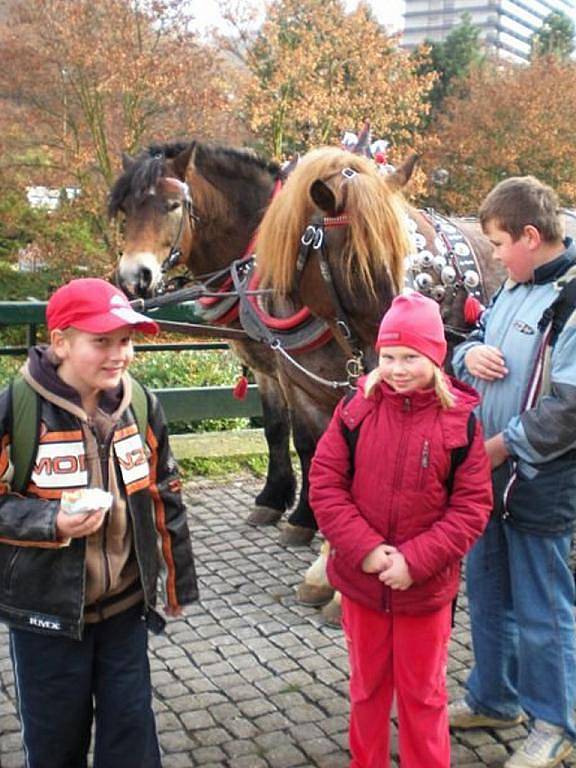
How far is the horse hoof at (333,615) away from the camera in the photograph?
4.01 metres

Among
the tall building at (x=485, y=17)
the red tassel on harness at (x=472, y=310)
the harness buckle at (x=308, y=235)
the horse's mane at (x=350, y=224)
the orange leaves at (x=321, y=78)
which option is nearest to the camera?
the horse's mane at (x=350, y=224)

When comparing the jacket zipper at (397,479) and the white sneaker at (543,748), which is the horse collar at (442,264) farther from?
the white sneaker at (543,748)

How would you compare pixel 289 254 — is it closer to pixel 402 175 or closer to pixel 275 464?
pixel 402 175

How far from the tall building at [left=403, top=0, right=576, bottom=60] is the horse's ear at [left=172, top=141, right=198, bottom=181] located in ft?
209

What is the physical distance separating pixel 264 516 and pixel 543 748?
9.05 feet

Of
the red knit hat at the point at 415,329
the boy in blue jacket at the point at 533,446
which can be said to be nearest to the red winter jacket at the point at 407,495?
the red knit hat at the point at 415,329

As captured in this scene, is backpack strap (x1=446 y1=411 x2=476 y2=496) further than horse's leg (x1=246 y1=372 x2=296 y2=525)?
No

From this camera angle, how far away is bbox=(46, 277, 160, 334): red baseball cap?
2197mm

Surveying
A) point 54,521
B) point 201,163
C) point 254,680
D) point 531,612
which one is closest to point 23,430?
point 54,521

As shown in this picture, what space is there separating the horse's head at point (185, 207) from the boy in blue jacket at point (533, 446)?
83.2 inches

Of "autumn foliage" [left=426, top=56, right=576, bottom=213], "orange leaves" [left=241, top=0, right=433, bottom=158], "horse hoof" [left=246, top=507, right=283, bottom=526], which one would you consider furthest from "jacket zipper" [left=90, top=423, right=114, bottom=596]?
"autumn foliage" [left=426, top=56, right=576, bottom=213]

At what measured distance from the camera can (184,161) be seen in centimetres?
464

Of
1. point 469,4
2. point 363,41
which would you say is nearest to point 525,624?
point 363,41

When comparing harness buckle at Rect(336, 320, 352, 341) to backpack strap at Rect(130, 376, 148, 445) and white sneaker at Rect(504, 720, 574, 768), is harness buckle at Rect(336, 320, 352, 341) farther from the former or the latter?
white sneaker at Rect(504, 720, 574, 768)
